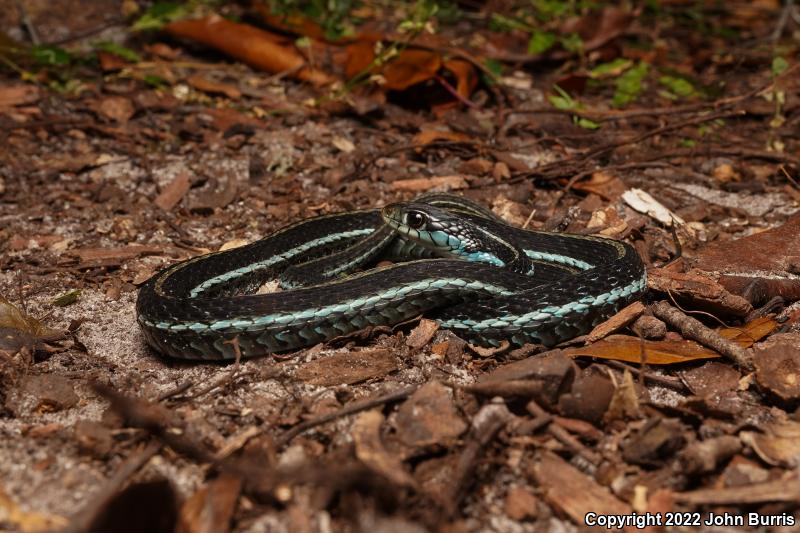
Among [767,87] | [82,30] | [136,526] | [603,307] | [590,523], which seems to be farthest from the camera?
[82,30]

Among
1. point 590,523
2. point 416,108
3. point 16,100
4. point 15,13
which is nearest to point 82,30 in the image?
point 15,13

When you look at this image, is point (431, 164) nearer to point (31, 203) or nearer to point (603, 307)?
point (603, 307)

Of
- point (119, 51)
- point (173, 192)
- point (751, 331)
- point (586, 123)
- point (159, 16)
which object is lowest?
point (173, 192)

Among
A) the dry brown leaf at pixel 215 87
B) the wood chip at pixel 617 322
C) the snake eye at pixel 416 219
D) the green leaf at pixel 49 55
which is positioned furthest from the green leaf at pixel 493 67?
the green leaf at pixel 49 55

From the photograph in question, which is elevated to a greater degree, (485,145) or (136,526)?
(136,526)

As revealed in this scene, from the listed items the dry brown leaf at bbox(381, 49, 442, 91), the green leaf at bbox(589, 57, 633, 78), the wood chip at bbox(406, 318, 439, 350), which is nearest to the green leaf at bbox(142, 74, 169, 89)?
the dry brown leaf at bbox(381, 49, 442, 91)

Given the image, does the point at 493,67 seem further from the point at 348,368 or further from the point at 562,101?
the point at 348,368

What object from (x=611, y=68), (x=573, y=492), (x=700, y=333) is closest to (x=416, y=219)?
(x=700, y=333)

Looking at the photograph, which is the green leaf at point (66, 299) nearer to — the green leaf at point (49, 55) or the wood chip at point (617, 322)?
the wood chip at point (617, 322)
